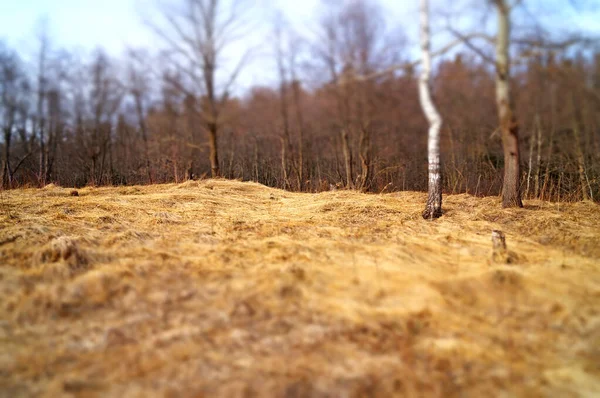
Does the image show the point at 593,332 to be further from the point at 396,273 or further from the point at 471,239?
the point at 471,239

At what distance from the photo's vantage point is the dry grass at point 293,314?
2.24m

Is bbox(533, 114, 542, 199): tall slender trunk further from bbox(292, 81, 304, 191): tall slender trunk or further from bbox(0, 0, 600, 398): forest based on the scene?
bbox(292, 81, 304, 191): tall slender trunk

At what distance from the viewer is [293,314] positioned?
9.55 ft

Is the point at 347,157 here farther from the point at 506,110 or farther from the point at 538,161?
the point at 506,110

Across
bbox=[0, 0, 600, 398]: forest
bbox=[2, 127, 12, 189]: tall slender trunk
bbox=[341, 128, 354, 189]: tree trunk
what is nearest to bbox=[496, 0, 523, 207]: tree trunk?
bbox=[0, 0, 600, 398]: forest

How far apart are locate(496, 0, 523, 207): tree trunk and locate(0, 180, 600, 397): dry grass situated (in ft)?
6.51

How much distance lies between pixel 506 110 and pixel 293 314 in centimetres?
541

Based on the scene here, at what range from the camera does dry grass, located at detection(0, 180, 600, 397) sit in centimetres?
224

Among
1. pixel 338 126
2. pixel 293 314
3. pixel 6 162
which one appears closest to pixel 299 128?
pixel 338 126

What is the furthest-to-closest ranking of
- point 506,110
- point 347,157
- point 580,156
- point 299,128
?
point 299,128 < point 347,157 < point 580,156 < point 506,110

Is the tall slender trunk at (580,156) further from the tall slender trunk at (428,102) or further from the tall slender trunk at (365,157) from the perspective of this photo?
the tall slender trunk at (365,157)

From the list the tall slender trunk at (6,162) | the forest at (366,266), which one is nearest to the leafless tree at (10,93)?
the tall slender trunk at (6,162)

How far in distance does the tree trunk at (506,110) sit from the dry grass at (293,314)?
6.51ft

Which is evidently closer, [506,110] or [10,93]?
[506,110]
